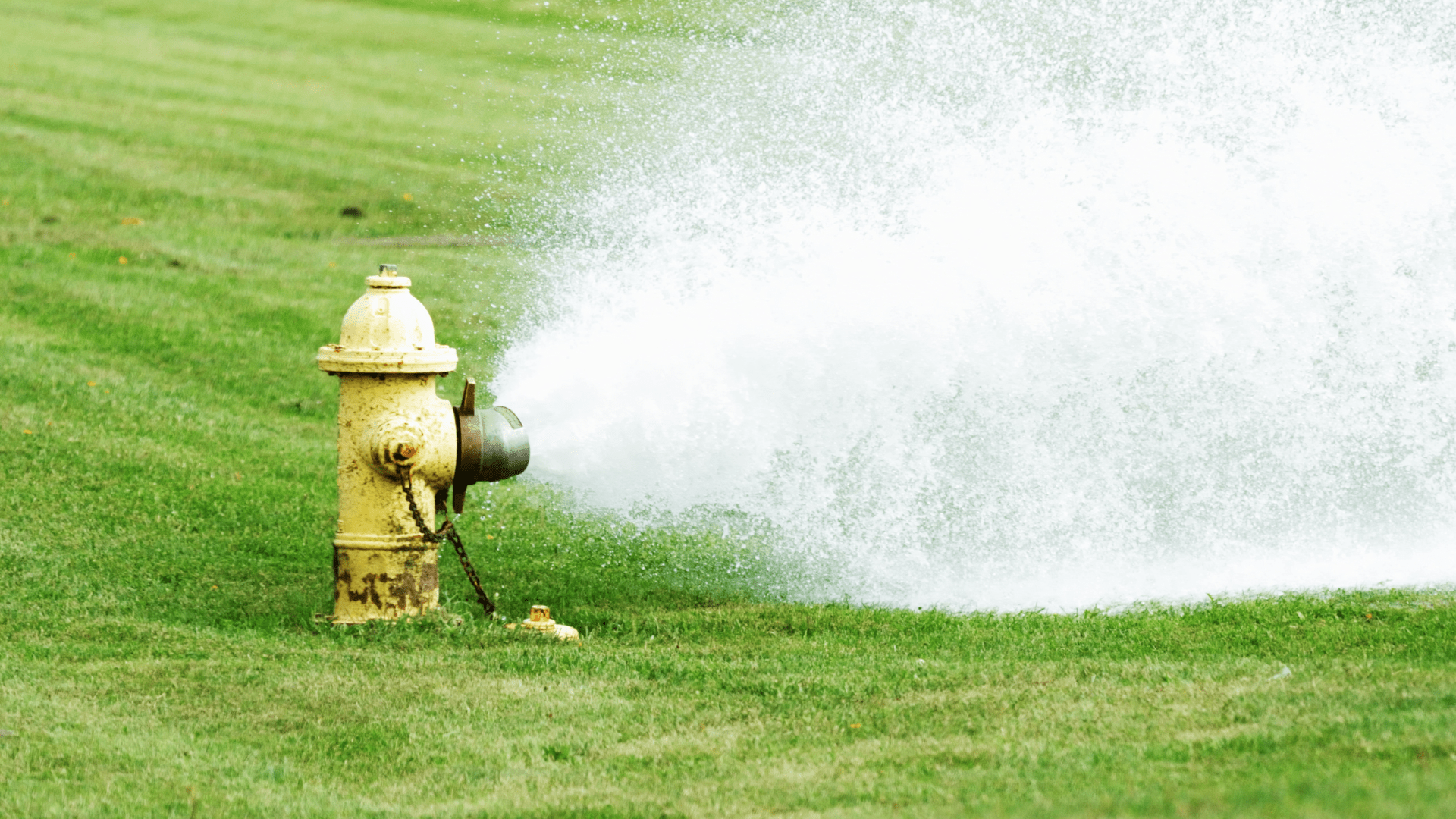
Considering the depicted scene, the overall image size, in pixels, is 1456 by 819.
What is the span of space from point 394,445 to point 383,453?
0.16 ft

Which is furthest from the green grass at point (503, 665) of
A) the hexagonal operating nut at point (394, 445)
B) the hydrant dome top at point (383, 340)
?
the hydrant dome top at point (383, 340)

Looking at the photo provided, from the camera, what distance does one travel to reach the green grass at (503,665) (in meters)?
3.55

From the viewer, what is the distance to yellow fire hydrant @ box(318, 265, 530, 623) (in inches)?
211

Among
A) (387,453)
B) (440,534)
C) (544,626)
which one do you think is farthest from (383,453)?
→ (544,626)

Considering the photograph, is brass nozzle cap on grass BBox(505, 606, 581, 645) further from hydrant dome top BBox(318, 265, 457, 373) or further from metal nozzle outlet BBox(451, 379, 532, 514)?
hydrant dome top BBox(318, 265, 457, 373)

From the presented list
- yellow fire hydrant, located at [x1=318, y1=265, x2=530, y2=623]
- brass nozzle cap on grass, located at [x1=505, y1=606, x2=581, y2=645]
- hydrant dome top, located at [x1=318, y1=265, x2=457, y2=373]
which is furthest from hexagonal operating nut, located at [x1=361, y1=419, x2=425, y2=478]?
brass nozzle cap on grass, located at [x1=505, y1=606, x2=581, y2=645]

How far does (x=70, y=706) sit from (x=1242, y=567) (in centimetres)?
420

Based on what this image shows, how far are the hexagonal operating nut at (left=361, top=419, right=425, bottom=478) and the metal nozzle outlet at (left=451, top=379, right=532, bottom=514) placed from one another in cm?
20

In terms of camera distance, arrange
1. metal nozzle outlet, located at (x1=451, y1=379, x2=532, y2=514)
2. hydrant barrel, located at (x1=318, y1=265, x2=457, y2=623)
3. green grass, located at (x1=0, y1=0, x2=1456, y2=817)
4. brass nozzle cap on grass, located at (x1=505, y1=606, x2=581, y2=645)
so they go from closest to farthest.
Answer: green grass, located at (x1=0, y1=0, x2=1456, y2=817) < brass nozzle cap on grass, located at (x1=505, y1=606, x2=581, y2=645) < hydrant barrel, located at (x1=318, y1=265, x2=457, y2=623) < metal nozzle outlet, located at (x1=451, y1=379, x2=532, y2=514)

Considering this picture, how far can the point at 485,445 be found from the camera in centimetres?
559

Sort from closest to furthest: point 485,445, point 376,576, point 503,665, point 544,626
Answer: point 503,665, point 544,626, point 376,576, point 485,445

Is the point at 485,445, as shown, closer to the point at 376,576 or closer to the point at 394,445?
the point at 394,445

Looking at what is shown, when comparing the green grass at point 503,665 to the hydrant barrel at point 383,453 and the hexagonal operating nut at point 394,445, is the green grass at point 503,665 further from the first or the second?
the hexagonal operating nut at point 394,445

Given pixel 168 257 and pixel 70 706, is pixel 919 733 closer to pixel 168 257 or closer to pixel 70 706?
pixel 70 706
